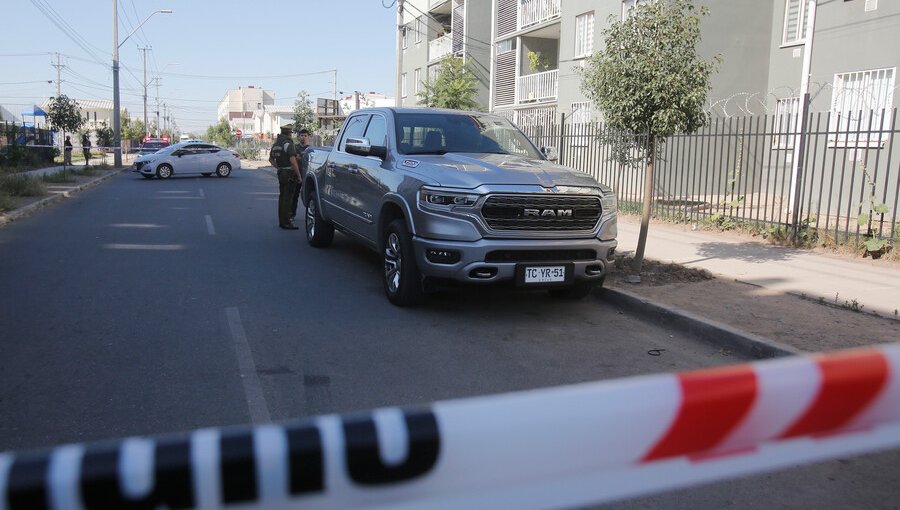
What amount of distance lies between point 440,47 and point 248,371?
33.2 meters

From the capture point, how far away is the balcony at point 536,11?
25375mm

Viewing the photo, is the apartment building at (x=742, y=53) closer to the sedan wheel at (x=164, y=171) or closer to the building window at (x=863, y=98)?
the building window at (x=863, y=98)

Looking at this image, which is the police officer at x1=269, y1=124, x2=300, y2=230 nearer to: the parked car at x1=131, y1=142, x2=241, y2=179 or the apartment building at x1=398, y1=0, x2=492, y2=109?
the apartment building at x1=398, y1=0, x2=492, y2=109

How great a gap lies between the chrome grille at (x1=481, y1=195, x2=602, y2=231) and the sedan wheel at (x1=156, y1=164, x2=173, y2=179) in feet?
80.8

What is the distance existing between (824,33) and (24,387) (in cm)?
1619

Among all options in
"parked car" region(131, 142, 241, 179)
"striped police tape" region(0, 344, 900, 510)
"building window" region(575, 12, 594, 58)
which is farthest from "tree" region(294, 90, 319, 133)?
"striped police tape" region(0, 344, 900, 510)

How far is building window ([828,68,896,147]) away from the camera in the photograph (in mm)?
14156

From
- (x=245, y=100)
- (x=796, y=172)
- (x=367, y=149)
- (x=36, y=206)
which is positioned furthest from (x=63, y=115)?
(x=245, y=100)

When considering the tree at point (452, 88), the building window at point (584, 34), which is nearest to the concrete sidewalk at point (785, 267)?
the building window at point (584, 34)

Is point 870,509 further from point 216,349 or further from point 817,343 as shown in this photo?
point 216,349

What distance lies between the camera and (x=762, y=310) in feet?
23.4

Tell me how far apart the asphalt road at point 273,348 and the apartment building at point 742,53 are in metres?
4.88

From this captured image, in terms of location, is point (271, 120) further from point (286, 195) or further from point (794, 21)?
point (286, 195)

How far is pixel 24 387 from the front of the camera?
4.85 m
